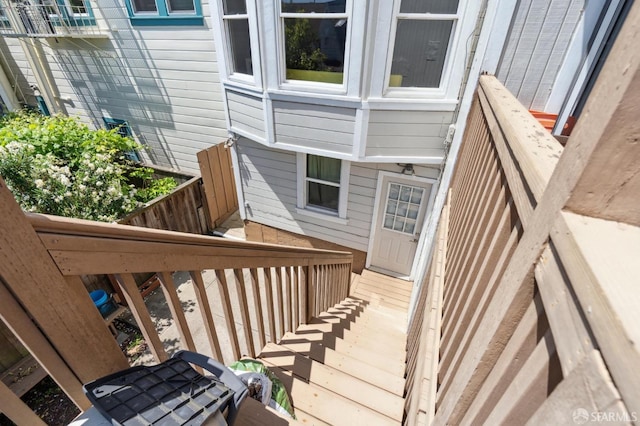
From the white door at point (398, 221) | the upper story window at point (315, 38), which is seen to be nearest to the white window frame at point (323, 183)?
the white door at point (398, 221)

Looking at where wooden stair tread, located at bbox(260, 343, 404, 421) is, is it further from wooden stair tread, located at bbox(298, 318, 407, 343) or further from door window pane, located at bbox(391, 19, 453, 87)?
door window pane, located at bbox(391, 19, 453, 87)

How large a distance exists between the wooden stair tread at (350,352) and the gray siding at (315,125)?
237cm

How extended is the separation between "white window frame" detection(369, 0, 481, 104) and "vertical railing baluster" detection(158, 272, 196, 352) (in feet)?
9.89

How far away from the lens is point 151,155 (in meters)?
7.34

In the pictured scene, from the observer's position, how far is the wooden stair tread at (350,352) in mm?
2314

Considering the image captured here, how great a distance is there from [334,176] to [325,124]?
4.09ft

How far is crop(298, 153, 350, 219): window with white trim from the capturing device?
183 inches

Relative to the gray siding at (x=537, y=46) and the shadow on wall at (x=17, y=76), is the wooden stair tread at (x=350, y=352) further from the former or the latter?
the shadow on wall at (x=17, y=76)

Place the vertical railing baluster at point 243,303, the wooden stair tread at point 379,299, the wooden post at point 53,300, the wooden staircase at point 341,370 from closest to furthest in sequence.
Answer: the wooden post at point 53,300 < the vertical railing baluster at point 243,303 < the wooden staircase at point 341,370 < the wooden stair tread at point 379,299

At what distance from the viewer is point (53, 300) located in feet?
2.38

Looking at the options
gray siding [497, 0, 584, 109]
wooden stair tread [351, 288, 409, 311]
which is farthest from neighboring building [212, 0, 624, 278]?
wooden stair tread [351, 288, 409, 311]

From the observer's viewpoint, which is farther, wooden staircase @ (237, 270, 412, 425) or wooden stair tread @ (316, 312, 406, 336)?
wooden stair tread @ (316, 312, 406, 336)

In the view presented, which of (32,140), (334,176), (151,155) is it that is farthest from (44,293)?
(151,155)

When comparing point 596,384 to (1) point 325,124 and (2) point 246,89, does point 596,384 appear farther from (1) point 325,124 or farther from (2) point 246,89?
(2) point 246,89
